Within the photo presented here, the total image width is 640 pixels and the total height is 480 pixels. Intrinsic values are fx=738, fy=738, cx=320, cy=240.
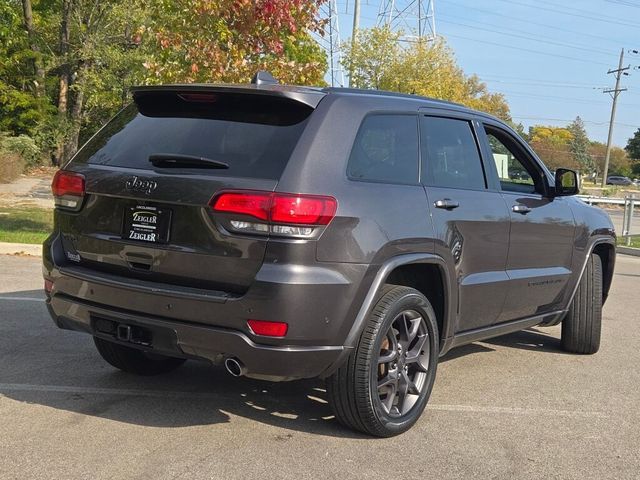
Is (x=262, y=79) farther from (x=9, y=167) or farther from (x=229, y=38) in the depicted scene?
(x=9, y=167)

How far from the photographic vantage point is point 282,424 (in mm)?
4270

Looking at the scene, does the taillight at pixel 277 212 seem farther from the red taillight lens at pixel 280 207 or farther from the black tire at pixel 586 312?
the black tire at pixel 586 312

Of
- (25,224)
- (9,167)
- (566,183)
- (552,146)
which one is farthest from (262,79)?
(552,146)

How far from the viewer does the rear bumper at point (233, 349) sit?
3.61m

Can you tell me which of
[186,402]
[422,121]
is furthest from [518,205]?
[186,402]

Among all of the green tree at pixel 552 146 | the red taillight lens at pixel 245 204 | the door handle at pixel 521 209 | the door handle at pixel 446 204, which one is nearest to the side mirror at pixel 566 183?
the door handle at pixel 521 209

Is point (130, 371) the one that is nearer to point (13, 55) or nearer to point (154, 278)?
point (154, 278)

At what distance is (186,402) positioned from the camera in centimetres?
457

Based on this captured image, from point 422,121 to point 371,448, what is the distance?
2013mm

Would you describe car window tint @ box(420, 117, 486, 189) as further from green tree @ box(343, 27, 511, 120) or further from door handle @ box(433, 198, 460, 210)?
green tree @ box(343, 27, 511, 120)

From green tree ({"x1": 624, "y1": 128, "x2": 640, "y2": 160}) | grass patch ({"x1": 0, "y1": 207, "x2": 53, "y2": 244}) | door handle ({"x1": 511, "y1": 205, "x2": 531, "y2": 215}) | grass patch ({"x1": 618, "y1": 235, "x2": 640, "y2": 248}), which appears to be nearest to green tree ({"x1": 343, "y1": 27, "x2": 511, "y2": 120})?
grass patch ({"x1": 618, "y1": 235, "x2": 640, "y2": 248})

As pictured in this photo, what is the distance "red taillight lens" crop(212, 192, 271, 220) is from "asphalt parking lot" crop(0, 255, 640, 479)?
1.24 m

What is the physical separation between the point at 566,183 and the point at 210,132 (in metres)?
3.11

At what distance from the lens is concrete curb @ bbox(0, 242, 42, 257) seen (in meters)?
10.9
